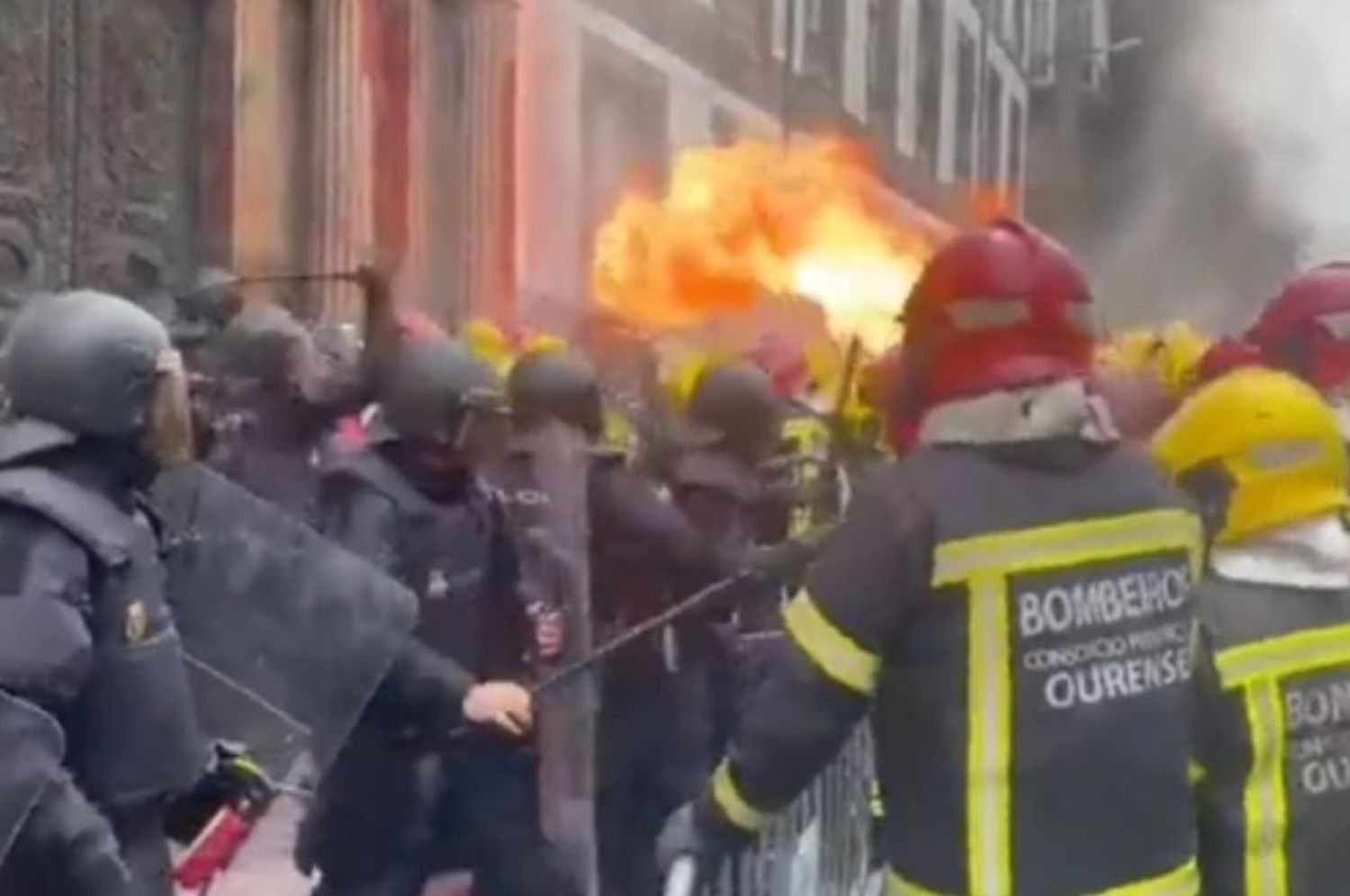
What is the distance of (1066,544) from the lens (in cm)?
462

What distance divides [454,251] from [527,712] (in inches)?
422

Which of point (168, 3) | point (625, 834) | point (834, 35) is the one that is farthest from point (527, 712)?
point (834, 35)

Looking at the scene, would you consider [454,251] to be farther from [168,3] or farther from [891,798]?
[891,798]

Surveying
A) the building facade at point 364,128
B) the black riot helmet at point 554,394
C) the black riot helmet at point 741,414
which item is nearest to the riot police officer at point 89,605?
the black riot helmet at point 554,394

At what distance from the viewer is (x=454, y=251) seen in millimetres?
16969

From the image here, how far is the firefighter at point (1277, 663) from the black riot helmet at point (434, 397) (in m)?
2.73

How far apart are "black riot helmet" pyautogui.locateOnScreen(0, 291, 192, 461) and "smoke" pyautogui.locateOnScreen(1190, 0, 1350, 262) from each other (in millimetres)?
31020

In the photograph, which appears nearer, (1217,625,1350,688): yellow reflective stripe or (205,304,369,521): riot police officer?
(1217,625,1350,688): yellow reflective stripe

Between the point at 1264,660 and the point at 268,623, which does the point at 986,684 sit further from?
the point at 268,623

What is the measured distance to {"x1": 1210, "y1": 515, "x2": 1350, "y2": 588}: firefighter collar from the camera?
16.2ft

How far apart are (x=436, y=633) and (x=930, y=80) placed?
22302mm

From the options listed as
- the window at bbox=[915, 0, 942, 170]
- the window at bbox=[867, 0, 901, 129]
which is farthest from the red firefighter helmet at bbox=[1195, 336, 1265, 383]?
the window at bbox=[915, 0, 942, 170]

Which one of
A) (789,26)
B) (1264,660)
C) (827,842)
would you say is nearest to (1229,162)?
(789,26)

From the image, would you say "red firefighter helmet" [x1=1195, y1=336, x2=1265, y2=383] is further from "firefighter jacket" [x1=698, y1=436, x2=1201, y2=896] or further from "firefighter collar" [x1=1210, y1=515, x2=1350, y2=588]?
"firefighter jacket" [x1=698, y1=436, x2=1201, y2=896]
